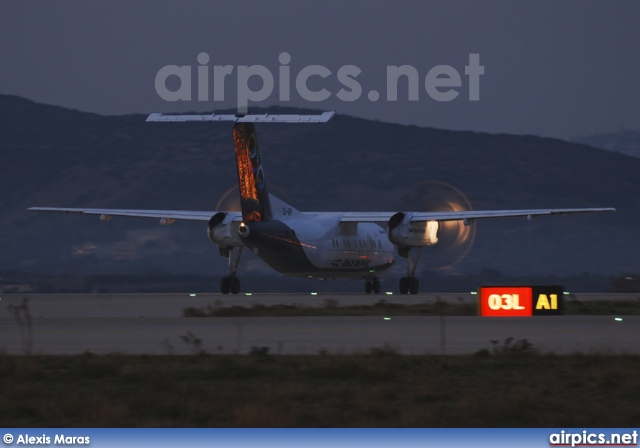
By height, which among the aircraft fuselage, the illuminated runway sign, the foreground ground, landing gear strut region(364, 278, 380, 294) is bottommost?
the foreground ground

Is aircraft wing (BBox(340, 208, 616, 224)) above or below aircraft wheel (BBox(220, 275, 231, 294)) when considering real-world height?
above

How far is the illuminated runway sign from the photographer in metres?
35.9

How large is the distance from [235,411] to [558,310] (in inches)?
850

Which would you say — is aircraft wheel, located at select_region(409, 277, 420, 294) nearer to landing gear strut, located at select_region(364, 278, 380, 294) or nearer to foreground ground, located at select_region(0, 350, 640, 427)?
landing gear strut, located at select_region(364, 278, 380, 294)

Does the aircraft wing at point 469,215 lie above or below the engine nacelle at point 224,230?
above

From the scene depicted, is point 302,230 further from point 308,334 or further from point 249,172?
point 308,334

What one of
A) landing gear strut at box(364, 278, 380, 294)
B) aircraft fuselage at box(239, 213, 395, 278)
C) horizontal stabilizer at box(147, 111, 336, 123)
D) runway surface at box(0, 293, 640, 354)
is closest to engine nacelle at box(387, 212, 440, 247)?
aircraft fuselage at box(239, 213, 395, 278)

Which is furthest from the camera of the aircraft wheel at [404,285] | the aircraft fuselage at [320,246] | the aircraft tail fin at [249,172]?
the aircraft wheel at [404,285]

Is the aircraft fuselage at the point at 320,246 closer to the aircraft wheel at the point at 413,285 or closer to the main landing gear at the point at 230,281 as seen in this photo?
the aircraft wheel at the point at 413,285

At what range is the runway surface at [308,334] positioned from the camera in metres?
25.7

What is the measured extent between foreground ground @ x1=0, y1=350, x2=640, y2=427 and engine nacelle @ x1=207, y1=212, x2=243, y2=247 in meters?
34.7

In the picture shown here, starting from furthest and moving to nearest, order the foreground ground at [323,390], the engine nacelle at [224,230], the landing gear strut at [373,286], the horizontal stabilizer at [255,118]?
the landing gear strut at [373,286]
the engine nacelle at [224,230]
the horizontal stabilizer at [255,118]
the foreground ground at [323,390]

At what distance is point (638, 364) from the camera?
21.8m

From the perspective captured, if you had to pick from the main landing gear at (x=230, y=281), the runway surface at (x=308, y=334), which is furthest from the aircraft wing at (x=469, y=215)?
the runway surface at (x=308, y=334)
